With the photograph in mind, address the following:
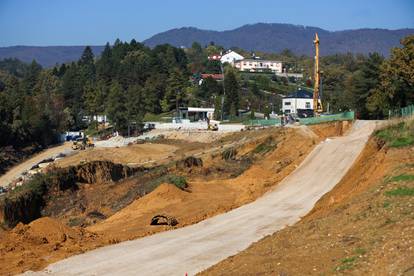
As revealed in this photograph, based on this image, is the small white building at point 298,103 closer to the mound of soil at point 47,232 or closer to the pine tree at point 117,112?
the pine tree at point 117,112

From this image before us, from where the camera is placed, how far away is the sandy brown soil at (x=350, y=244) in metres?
13.4

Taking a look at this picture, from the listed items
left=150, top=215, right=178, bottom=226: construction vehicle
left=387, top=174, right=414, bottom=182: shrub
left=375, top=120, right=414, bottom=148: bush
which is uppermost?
left=375, top=120, right=414, bottom=148: bush

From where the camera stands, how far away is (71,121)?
406 feet

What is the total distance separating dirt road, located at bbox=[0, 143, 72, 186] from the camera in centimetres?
7727

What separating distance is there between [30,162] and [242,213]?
67117mm

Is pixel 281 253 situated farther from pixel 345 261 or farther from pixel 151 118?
pixel 151 118

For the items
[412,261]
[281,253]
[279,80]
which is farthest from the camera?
[279,80]

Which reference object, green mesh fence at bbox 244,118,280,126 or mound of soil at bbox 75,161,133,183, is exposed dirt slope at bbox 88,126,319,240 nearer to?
mound of soil at bbox 75,161,133,183

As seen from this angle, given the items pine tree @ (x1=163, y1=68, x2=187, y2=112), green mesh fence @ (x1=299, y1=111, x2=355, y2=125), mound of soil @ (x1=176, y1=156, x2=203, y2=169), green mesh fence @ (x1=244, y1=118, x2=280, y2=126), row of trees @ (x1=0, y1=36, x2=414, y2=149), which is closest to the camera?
mound of soil @ (x1=176, y1=156, x2=203, y2=169)

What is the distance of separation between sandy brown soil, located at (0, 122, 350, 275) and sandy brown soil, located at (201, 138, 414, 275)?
19.4ft

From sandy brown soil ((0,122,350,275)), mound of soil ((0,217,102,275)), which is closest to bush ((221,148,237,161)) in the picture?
sandy brown soil ((0,122,350,275))

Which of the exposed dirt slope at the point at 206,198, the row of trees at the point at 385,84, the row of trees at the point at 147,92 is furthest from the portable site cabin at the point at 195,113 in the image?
the exposed dirt slope at the point at 206,198

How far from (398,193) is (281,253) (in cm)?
463

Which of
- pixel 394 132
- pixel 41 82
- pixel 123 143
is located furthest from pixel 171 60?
Answer: pixel 394 132
